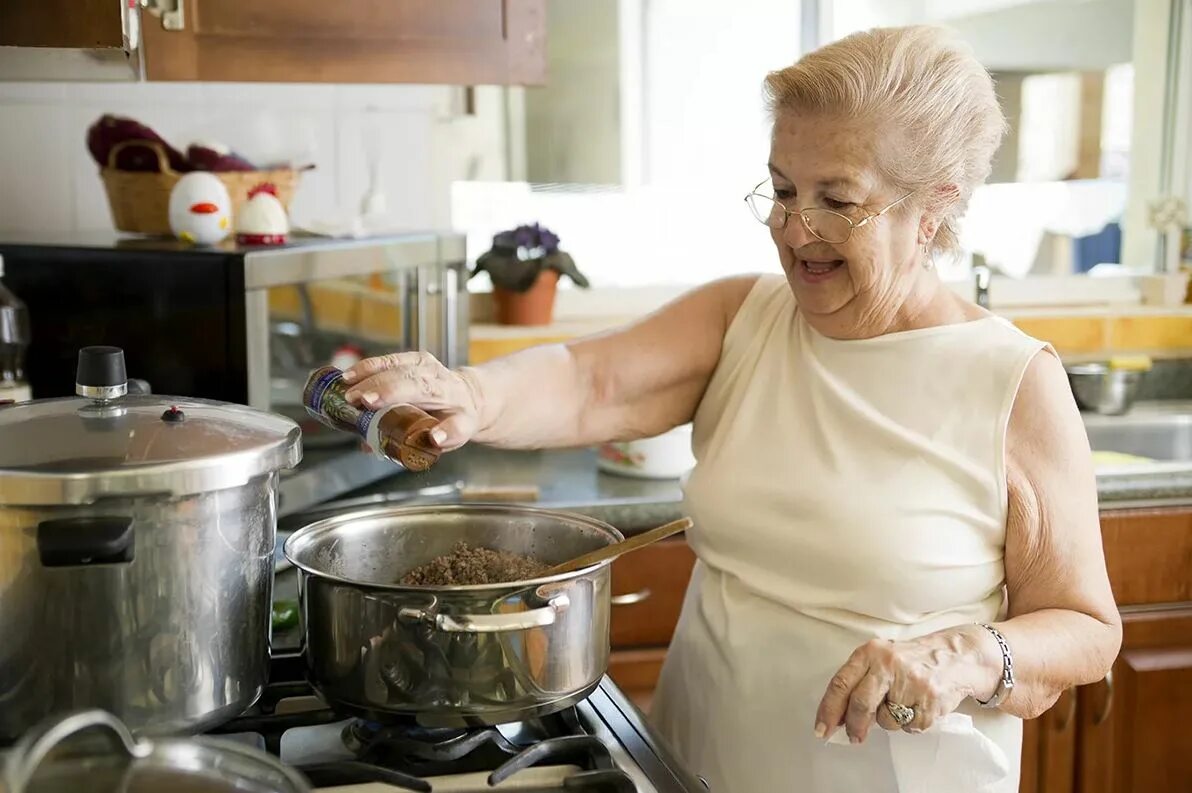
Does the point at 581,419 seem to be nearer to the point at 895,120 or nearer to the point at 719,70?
the point at 895,120

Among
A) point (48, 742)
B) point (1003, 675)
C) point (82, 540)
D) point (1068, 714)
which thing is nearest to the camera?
point (48, 742)

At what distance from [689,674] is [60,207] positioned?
1.16 meters

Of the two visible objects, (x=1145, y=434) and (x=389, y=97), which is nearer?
(x=389, y=97)

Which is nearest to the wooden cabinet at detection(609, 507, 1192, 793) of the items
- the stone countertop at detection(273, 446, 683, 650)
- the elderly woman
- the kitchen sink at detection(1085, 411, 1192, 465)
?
the stone countertop at detection(273, 446, 683, 650)

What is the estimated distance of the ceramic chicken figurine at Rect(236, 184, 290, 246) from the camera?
156cm

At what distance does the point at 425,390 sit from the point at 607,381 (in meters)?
0.29

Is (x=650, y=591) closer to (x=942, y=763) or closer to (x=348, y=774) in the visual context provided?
(x=942, y=763)

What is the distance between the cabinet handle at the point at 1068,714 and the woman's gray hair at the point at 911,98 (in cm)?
92

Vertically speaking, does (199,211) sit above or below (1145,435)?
above

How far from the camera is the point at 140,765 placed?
75cm

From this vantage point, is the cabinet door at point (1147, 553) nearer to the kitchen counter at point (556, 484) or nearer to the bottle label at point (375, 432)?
the kitchen counter at point (556, 484)

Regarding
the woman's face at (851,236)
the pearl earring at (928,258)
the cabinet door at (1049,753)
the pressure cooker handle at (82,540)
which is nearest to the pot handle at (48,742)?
the pressure cooker handle at (82,540)

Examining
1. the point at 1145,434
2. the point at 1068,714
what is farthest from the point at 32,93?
the point at 1145,434

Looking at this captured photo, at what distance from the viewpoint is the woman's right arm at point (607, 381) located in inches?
48.5
